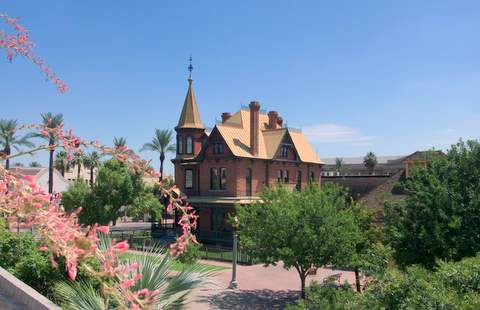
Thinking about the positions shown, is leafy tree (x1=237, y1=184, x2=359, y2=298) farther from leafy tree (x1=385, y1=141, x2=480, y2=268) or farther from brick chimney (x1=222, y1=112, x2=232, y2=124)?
brick chimney (x1=222, y1=112, x2=232, y2=124)

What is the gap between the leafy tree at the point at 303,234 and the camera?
19.8 metres

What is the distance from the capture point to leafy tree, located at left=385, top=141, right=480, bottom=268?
16219 mm

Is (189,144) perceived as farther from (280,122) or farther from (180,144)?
(280,122)

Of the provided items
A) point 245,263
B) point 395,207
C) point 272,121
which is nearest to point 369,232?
point 395,207

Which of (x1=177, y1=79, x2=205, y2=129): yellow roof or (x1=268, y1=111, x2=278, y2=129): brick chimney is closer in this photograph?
(x1=177, y1=79, x2=205, y2=129): yellow roof

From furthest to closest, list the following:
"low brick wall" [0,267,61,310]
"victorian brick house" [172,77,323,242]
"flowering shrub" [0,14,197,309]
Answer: "victorian brick house" [172,77,323,242]
"low brick wall" [0,267,61,310]
"flowering shrub" [0,14,197,309]

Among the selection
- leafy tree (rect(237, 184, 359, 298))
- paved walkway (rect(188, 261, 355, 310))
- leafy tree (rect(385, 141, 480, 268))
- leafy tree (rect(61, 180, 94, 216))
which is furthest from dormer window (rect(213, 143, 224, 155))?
leafy tree (rect(385, 141, 480, 268))

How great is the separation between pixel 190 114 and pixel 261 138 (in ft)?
25.2

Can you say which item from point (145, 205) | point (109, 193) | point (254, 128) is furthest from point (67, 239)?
point (145, 205)

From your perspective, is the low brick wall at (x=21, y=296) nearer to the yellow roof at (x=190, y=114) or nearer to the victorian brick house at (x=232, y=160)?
the victorian brick house at (x=232, y=160)

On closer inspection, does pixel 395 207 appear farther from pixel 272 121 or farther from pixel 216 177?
pixel 272 121

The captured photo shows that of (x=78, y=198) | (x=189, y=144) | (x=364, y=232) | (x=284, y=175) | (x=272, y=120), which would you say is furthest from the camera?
(x=272, y=120)

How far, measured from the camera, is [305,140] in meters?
47.7

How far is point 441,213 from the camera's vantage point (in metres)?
16.5
